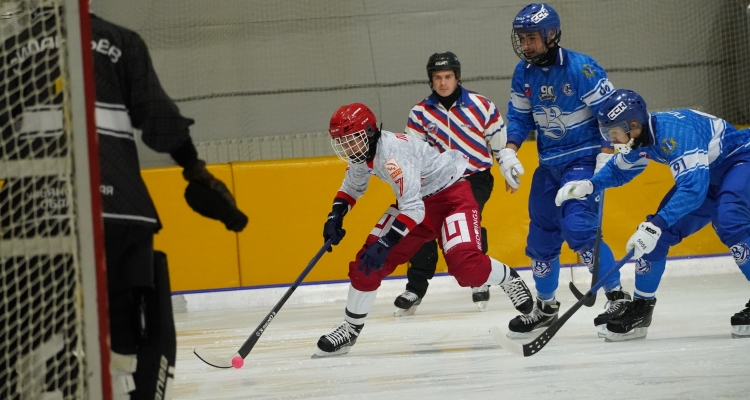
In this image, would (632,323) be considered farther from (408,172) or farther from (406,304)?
(406,304)

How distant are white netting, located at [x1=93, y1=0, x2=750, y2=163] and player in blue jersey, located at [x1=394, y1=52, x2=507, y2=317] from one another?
2336 millimetres

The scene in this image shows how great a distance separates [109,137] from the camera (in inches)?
80.3

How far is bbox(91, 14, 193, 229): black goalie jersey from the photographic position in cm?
204

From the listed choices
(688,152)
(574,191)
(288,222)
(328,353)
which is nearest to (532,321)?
(574,191)

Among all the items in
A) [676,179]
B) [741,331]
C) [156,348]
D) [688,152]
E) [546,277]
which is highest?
[688,152]

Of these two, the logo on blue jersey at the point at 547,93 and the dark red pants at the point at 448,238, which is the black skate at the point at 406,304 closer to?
the dark red pants at the point at 448,238

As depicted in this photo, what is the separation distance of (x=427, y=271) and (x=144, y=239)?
3.92m

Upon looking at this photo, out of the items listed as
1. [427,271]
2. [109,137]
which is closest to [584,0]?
[427,271]

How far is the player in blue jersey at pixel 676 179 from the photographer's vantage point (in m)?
3.69

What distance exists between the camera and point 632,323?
398 centimetres

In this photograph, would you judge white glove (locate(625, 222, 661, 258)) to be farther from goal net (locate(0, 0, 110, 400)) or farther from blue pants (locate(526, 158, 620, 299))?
goal net (locate(0, 0, 110, 400))

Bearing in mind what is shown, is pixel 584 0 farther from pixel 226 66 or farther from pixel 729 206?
pixel 729 206

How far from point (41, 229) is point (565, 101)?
2.98 meters

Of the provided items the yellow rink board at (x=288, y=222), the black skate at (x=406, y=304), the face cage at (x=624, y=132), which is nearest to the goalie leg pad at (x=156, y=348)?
the face cage at (x=624, y=132)
